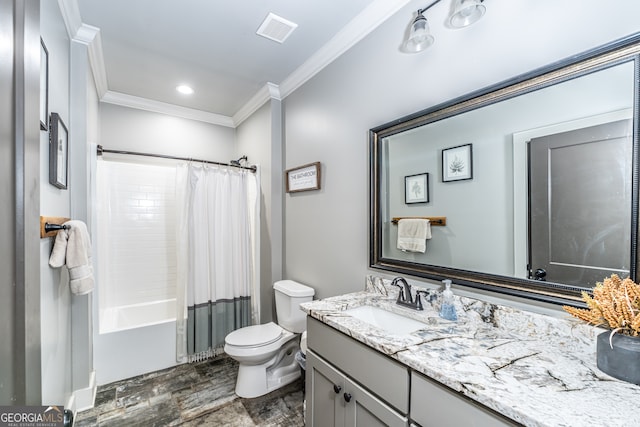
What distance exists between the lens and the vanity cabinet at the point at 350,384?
3.25 ft

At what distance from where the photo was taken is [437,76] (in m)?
1.43

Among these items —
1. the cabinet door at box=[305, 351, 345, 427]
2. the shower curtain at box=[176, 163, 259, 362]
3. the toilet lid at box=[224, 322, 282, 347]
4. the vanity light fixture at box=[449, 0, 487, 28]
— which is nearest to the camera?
the vanity light fixture at box=[449, 0, 487, 28]

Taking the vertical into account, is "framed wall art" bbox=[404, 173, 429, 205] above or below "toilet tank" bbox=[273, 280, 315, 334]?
above

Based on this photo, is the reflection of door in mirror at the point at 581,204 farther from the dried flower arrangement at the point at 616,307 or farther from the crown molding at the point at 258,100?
the crown molding at the point at 258,100

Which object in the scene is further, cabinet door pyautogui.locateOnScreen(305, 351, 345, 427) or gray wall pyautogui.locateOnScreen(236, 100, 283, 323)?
gray wall pyautogui.locateOnScreen(236, 100, 283, 323)

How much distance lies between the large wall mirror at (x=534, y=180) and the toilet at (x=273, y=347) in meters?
1.03

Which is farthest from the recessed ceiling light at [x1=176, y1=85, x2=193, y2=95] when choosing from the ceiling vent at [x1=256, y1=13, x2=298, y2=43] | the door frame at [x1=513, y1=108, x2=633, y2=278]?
the door frame at [x1=513, y1=108, x2=633, y2=278]

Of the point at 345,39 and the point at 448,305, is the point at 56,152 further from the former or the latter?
the point at 448,305

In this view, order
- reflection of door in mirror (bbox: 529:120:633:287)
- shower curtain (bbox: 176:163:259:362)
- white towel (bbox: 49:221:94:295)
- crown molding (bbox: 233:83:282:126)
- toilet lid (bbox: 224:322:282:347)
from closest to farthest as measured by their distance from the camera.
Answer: reflection of door in mirror (bbox: 529:120:633:287)
white towel (bbox: 49:221:94:295)
toilet lid (bbox: 224:322:282:347)
shower curtain (bbox: 176:163:259:362)
crown molding (bbox: 233:83:282:126)

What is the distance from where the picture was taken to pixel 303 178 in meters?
2.40

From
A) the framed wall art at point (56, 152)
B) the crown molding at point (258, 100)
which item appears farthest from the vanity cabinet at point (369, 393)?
the crown molding at point (258, 100)

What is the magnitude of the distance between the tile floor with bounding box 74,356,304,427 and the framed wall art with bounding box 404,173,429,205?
154 cm

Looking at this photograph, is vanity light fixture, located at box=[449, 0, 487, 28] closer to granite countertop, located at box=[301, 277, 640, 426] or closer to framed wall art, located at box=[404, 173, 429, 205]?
framed wall art, located at box=[404, 173, 429, 205]

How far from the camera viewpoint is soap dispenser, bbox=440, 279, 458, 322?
1269 millimetres
